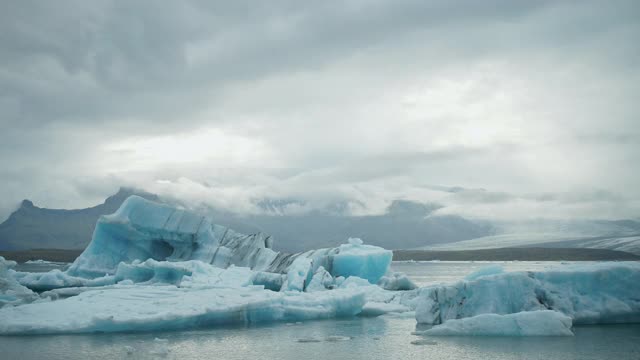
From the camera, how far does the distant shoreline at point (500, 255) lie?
271 ft

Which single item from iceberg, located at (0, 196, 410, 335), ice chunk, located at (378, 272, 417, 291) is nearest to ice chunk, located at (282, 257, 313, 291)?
iceberg, located at (0, 196, 410, 335)

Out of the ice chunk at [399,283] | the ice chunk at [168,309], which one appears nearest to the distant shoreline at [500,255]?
the ice chunk at [399,283]

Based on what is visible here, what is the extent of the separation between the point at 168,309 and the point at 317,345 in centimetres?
423

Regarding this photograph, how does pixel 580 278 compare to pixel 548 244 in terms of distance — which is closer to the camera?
pixel 580 278

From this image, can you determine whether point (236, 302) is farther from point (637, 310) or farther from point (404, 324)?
point (637, 310)

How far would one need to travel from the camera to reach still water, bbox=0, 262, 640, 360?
1121 cm

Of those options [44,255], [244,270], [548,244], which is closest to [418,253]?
[548,244]

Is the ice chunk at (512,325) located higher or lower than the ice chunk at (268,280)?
lower

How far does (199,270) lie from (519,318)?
12.2m

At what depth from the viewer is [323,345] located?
41.3ft

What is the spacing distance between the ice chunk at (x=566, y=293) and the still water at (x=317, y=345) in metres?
0.45

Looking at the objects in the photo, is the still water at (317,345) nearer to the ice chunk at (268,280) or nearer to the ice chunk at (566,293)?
the ice chunk at (566,293)

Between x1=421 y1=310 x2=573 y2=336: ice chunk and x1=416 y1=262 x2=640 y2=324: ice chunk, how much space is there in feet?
2.59

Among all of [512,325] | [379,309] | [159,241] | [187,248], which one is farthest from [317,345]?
[159,241]
